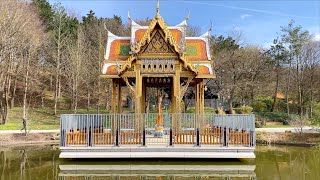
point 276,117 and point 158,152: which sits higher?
point 276,117

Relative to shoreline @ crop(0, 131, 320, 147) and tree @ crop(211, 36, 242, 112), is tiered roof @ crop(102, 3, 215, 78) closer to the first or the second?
shoreline @ crop(0, 131, 320, 147)

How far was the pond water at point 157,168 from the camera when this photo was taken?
486 inches

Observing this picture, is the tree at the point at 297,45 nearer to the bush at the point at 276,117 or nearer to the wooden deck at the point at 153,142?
the bush at the point at 276,117

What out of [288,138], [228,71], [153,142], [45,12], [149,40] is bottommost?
[288,138]

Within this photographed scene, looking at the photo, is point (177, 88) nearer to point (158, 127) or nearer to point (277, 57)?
point (158, 127)

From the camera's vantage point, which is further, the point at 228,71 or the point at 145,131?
the point at 228,71

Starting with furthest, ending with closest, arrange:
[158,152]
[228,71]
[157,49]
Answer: [228,71] → [157,49] → [158,152]

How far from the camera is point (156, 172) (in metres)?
12.9

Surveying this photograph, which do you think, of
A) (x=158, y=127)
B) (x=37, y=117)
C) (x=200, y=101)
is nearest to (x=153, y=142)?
(x=158, y=127)

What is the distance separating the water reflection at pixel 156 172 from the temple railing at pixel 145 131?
4.83 ft

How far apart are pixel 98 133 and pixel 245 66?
2727cm

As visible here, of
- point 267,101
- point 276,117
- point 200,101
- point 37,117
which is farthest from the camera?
point 267,101

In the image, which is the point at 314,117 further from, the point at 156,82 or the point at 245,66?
the point at 245,66

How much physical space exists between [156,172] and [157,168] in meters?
0.83
